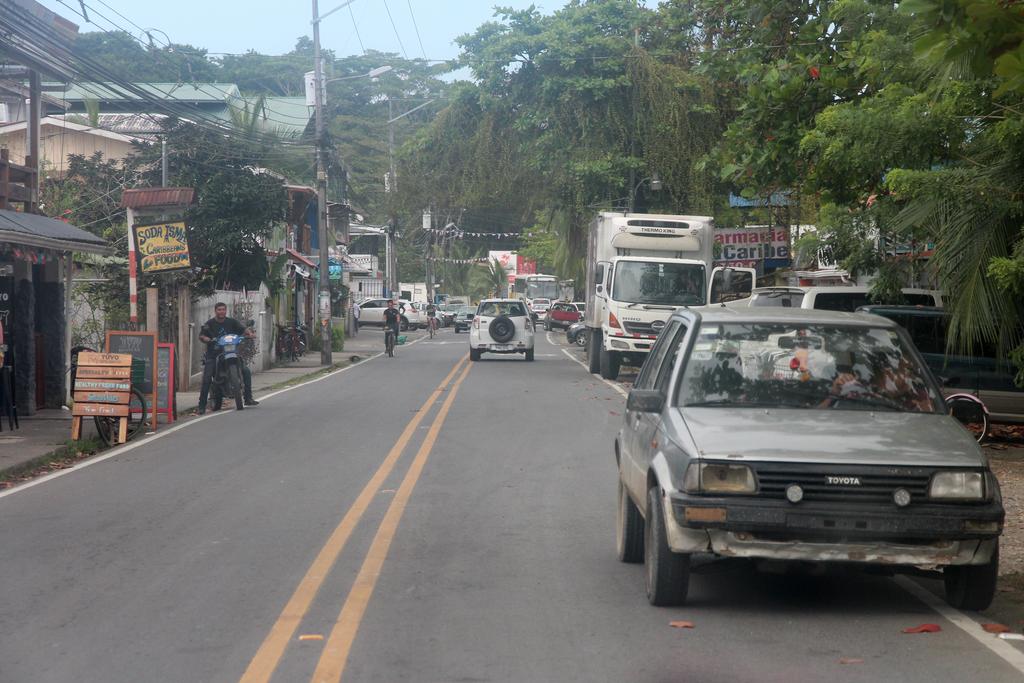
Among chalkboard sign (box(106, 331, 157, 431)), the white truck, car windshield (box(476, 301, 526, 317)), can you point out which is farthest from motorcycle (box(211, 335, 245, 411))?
car windshield (box(476, 301, 526, 317))

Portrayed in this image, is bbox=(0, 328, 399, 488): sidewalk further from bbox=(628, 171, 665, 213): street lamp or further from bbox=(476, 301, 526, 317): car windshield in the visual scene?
bbox=(628, 171, 665, 213): street lamp

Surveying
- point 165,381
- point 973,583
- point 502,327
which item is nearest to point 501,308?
point 502,327

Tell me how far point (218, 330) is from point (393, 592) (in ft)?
46.4

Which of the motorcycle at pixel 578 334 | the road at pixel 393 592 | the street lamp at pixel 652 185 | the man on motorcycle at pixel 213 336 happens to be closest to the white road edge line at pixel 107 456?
the road at pixel 393 592

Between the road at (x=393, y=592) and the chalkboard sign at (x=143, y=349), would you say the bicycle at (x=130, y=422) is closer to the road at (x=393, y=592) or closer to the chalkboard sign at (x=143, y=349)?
the chalkboard sign at (x=143, y=349)

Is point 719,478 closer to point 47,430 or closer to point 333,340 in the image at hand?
point 47,430

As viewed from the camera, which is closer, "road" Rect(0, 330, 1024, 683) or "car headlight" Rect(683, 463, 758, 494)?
"road" Rect(0, 330, 1024, 683)

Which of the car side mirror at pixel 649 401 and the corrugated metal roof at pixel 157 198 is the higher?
the corrugated metal roof at pixel 157 198

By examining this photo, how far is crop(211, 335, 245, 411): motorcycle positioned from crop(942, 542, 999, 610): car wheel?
50.0ft

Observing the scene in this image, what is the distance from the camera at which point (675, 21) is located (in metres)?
22.3

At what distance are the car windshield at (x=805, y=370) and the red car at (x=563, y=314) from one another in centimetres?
5354

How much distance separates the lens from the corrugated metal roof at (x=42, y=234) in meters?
16.2

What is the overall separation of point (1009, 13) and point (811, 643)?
11.3ft

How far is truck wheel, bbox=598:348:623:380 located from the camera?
28078mm
